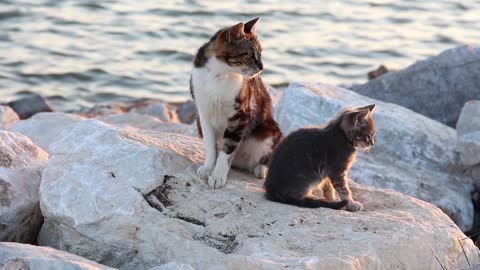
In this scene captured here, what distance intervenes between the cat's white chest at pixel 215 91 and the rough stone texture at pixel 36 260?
5.90ft

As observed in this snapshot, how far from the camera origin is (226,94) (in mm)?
6395

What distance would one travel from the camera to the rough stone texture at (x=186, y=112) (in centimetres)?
1228

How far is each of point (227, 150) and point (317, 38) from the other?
9.23m

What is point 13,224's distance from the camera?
6051 mm

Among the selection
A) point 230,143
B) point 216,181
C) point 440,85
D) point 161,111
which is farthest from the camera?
point 161,111

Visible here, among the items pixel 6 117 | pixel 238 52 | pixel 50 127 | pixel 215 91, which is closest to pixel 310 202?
pixel 215 91

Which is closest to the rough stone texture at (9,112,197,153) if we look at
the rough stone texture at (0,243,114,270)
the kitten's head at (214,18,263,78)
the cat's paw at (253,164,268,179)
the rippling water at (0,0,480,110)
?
the cat's paw at (253,164,268,179)

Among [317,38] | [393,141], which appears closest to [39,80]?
[317,38]

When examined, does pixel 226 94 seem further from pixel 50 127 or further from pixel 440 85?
pixel 440 85

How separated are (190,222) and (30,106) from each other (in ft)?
23.2

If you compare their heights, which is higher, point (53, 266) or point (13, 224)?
point (53, 266)

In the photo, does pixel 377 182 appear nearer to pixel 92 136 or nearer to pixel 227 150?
pixel 227 150

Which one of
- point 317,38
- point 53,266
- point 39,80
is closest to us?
point 53,266

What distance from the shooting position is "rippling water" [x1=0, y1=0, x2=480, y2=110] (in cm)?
1366
